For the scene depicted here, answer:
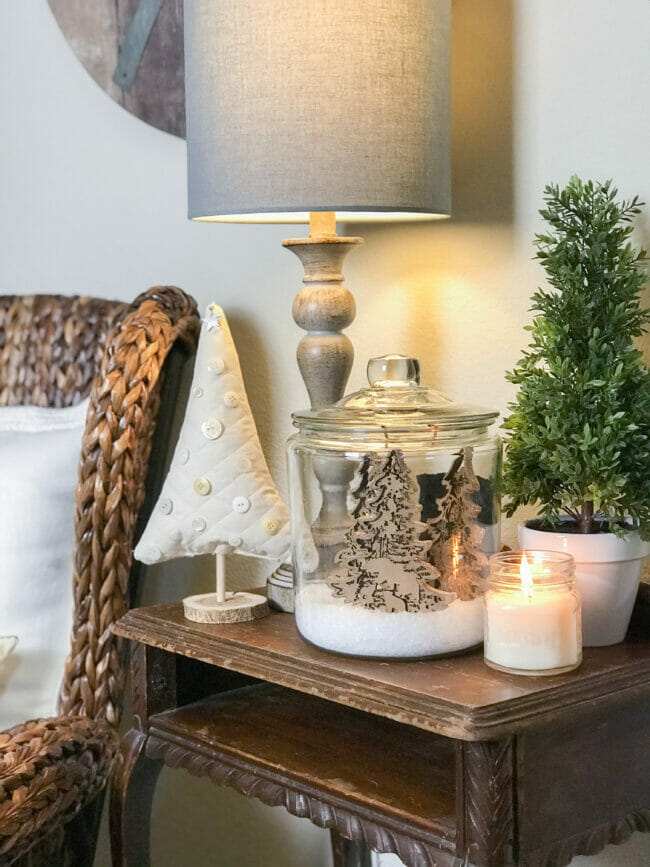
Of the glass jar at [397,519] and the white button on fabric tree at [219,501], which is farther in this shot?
the white button on fabric tree at [219,501]

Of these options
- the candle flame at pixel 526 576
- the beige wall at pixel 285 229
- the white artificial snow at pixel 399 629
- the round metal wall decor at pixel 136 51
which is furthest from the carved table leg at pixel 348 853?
the round metal wall decor at pixel 136 51

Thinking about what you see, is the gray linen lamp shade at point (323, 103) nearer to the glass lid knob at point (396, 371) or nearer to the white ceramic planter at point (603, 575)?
the glass lid knob at point (396, 371)

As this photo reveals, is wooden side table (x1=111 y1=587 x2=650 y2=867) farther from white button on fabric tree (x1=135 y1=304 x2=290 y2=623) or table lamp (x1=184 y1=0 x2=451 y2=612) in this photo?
table lamp (x1=184 y1=0 x2=451 y2=612)

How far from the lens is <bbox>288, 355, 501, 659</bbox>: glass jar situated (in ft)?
3.17

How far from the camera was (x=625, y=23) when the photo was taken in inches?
43.9

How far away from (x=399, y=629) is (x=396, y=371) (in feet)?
0.77

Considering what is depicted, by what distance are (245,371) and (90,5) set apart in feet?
1.92

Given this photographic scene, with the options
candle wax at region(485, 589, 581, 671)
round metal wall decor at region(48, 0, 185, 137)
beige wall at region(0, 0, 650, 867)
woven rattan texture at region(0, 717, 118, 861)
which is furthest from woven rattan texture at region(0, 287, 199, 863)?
candle wax at region(485, 589, 581, 671)

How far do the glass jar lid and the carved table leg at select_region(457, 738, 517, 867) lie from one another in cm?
28

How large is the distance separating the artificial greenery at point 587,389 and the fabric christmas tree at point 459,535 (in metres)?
0.06

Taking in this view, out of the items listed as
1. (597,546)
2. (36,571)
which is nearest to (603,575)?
(597,546)

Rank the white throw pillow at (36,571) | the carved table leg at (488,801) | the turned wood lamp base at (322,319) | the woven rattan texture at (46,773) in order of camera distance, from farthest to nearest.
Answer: the white throw pillow at (36,571)
the turned wood lamp base at (322,319)
the woven rattan texture at (46,773)
the carved table leg at (488,801)

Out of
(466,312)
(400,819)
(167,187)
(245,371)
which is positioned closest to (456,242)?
(466,312)

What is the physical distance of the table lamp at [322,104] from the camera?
1038 mm
